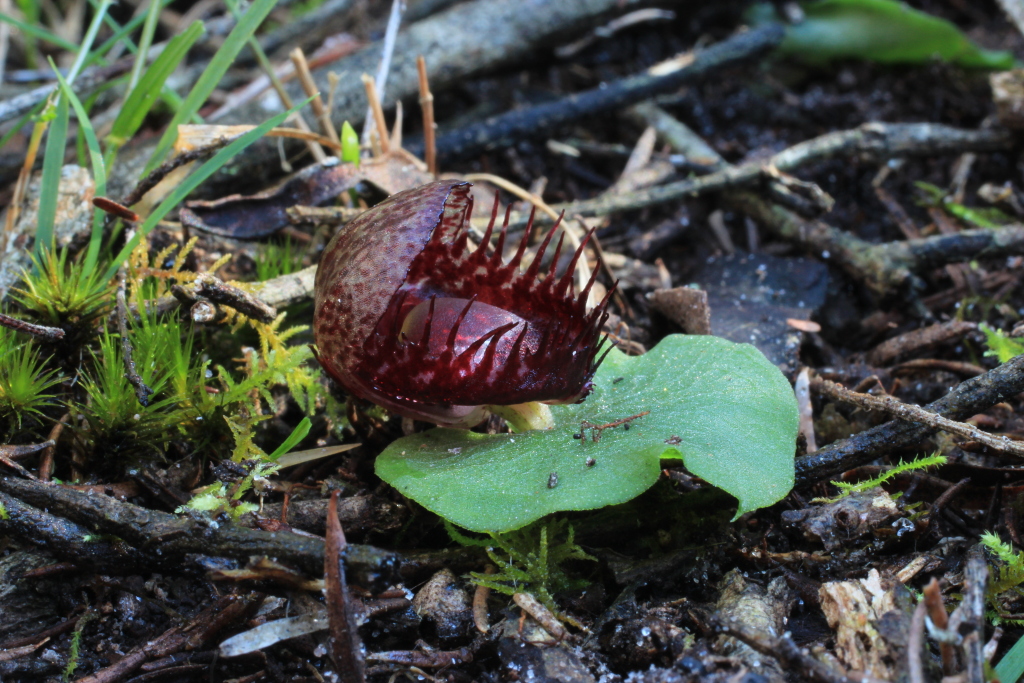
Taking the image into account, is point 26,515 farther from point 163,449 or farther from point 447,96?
point 447,96

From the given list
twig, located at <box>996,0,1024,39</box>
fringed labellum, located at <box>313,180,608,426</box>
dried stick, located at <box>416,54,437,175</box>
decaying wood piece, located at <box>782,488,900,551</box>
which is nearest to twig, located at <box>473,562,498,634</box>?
fringed labellum, located at <box>313,180,608,426</box>

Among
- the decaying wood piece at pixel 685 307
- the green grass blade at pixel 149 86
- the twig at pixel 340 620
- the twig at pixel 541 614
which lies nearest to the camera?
the twig at pixel 340 620

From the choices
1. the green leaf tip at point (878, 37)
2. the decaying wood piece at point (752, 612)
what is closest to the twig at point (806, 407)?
the decaying wood piece at point (752, 612)

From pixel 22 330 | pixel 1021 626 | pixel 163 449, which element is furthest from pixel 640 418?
pixel 22 330

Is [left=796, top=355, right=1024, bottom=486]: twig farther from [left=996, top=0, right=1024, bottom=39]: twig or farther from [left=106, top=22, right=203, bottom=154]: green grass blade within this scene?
[left=996, top=0, right=1024, bottom=39]: twig

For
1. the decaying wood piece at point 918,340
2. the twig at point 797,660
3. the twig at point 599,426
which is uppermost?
the twig at point 599,426

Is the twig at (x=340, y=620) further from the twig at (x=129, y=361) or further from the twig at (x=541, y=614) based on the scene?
the twig at (x=129, y=361)

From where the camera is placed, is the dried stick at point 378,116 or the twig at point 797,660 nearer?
the twig at point 797,660
